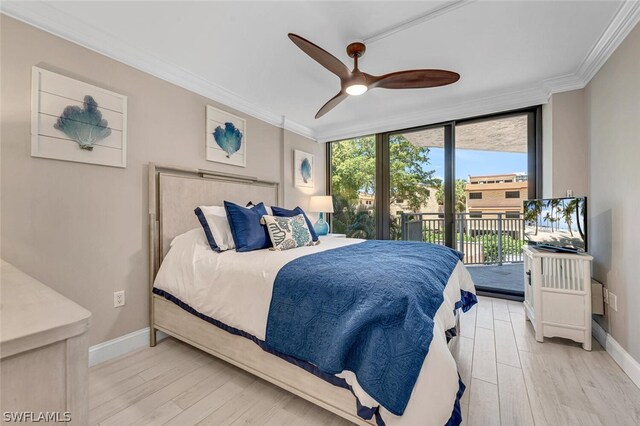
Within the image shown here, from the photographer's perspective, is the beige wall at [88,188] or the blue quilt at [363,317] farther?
the beige wall at [88,188]

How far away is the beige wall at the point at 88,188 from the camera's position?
1.71 meters

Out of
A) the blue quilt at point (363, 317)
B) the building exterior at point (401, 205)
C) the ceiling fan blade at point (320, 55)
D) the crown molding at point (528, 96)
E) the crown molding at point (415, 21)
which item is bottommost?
the blue quilt at point (363, 317)

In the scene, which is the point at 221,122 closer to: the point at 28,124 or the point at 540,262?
the point at 28,124

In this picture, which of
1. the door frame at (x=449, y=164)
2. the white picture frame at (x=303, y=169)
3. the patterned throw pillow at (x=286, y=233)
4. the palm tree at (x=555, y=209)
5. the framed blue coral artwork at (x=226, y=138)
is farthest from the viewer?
the white picture frame at (x=303, y=169)

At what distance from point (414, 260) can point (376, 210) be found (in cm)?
258

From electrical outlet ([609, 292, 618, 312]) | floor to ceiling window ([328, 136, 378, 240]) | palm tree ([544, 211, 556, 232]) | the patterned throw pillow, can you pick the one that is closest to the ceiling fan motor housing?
the patterned throw pillow

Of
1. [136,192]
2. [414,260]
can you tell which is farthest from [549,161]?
[136,192]

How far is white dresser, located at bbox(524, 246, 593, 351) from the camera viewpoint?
2.18m

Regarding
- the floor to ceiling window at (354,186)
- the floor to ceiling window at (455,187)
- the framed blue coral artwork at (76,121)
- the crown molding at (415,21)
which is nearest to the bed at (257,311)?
the framed blue coral artwork at (76,121)

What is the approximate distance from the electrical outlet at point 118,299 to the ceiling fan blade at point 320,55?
89.0 inches

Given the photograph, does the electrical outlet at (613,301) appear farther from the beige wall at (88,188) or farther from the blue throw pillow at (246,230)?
the beige wall at (88,188)

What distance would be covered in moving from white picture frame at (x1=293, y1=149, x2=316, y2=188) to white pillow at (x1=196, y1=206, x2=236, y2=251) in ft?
6.10

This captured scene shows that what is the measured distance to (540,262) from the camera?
2391mm

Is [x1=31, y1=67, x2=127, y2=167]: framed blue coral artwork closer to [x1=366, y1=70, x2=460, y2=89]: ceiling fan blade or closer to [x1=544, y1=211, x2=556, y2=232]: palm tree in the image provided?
[x1=366, y1=70, x2=460, y2=89]: ceiling fan blade
